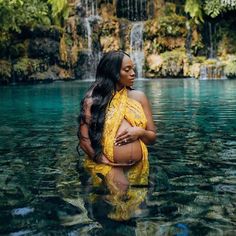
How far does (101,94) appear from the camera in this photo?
5.16m

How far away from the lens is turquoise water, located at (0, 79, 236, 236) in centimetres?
373

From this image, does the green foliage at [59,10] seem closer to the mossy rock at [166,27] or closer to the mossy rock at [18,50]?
the mossy rock at [18,50]

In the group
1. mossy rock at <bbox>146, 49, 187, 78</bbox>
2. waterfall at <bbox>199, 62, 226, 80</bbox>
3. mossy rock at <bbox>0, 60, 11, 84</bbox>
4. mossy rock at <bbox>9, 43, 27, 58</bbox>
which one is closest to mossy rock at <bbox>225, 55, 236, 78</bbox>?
waterfall at <bbox>199, 62, 226, 80</bbox>

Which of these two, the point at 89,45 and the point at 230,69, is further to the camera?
the point at 89,45

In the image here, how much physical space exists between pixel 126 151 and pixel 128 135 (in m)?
0.20

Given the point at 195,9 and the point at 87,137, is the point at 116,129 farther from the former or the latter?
the point at 195,9

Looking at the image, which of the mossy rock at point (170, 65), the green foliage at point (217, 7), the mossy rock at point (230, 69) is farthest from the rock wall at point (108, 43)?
the green foliage at point (217, 7)

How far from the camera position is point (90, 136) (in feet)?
16.9

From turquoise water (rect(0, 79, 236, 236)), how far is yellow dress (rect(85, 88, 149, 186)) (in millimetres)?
174

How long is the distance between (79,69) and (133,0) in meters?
8.20

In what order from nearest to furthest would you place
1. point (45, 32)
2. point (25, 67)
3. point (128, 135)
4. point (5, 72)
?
point (128, 135) < point (5, 72) < point (25, 67) < point (45, 32)

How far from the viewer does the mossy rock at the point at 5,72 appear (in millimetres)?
30506

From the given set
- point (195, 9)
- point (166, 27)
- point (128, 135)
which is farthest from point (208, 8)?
point (128, 135)

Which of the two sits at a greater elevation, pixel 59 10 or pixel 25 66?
pixel 59 10
